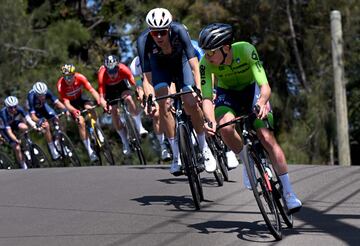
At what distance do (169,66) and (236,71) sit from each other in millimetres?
2540

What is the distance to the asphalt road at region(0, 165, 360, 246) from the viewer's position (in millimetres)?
8570

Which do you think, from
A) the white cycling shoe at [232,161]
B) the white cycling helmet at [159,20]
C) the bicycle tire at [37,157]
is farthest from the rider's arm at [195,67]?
the bicycle tire at [37,157]

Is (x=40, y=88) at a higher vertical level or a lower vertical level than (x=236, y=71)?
lower

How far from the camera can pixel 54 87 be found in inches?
1126

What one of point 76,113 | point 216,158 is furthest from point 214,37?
point 76,113

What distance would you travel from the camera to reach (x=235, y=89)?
344 inches

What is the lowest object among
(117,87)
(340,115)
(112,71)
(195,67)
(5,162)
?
(340,115)

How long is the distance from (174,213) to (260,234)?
5.33 feet

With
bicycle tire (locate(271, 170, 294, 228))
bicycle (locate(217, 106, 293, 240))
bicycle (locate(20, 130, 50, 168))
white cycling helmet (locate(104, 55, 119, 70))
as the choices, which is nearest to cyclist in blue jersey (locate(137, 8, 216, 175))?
bicycle tire (locate(271, 170, 294, 228))

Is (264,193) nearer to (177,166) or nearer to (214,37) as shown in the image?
(214,37)

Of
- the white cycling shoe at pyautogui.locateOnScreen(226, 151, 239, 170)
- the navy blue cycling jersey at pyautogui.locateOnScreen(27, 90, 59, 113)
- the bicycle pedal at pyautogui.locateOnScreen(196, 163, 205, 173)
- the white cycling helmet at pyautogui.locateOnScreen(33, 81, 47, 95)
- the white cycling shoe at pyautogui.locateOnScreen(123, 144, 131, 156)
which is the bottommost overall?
the white cycling shoe at pyautogui.locateOnScreen(123, 144, 131, 156)

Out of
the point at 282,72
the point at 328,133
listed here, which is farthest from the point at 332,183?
the point at 282,72

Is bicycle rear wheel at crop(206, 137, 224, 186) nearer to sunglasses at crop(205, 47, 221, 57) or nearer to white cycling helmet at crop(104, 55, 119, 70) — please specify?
sunglasses at crop(205, 47, 221, 57)

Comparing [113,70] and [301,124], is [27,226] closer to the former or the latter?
[113,70]
